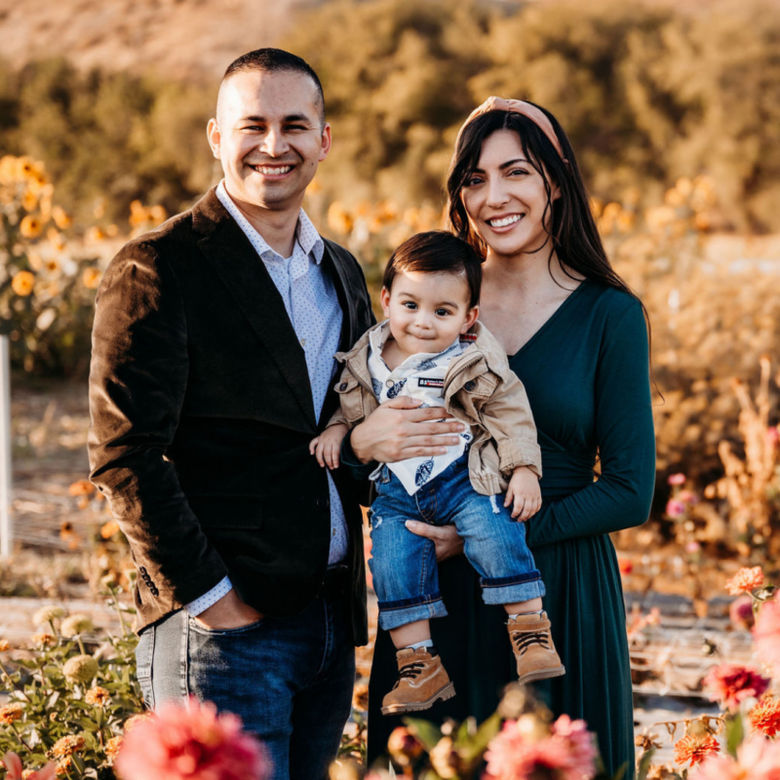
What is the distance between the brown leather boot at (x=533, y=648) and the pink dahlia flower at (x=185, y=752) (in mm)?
1203

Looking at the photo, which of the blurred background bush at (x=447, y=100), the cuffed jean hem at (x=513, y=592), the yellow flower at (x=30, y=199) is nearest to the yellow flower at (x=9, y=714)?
the cuffed jean hem at (x=513, y=592)

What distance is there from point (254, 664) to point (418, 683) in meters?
0.38

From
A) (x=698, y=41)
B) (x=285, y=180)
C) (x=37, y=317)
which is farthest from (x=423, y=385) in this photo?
(x=698, y=41)

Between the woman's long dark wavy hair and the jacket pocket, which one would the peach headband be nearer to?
the woman's long dark wavy hair

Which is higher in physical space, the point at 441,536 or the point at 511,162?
the point at 511,162

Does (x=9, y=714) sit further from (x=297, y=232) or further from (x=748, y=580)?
(x=748, y=580)

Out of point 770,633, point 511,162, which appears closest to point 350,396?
point 511,162

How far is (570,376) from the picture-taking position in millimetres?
2203

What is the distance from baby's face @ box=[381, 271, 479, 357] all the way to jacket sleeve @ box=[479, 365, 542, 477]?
0.57 ft

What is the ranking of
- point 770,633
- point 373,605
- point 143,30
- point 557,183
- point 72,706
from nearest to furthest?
1. point 770,633
2. point 557,183
3. point 72,706
4. point 373,605
5. point 143,30

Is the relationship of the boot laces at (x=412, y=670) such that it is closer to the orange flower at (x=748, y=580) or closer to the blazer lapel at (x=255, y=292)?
the blazer lapel at (x=255, y=292)

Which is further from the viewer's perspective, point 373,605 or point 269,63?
point 373,605

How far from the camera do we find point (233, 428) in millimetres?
2088

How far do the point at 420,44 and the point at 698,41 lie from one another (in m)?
7.66
